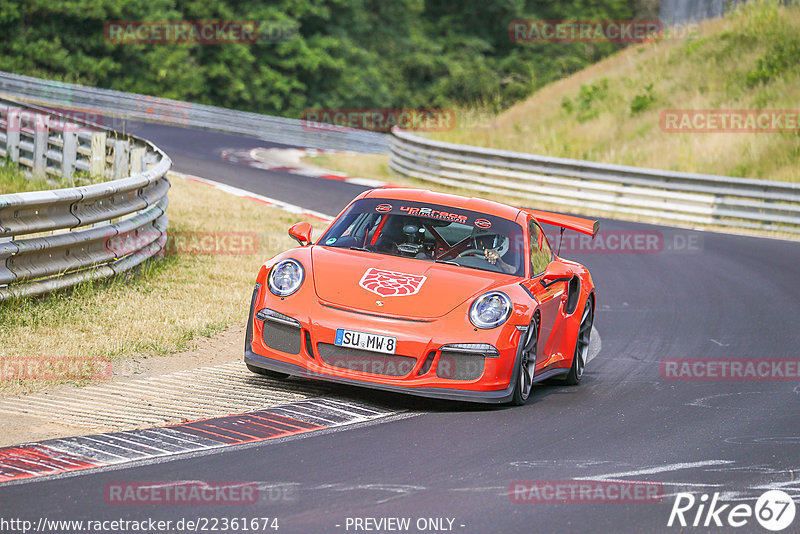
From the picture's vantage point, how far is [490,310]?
7.34m

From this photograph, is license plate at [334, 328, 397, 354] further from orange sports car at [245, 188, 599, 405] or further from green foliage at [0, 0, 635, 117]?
green foliage at [0, 0, 635, 117]

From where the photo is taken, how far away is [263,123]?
119ft

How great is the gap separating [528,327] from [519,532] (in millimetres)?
2599

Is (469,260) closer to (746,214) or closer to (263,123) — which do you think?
(746,214)

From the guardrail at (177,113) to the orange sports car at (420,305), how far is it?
27.5 meters

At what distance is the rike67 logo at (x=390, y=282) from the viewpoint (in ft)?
24.3

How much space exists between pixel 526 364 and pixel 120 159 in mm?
9781

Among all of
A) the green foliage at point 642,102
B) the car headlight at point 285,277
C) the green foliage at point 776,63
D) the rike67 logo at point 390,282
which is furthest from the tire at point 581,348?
the green foliage at point 776,63

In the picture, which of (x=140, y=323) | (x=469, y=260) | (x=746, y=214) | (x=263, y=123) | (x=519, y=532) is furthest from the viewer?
(x=263, y=123)

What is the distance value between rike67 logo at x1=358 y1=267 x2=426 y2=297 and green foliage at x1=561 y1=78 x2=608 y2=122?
79.6 feet

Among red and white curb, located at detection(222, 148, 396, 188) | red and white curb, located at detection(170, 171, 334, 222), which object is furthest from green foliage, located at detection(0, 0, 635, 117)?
red and white curb, located at detection(170, 171, 334, 222)

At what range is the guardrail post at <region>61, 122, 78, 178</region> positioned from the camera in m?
16.3

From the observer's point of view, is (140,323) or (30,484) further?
(140,323)

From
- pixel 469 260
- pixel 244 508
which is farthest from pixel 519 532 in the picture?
pixel 469 260
